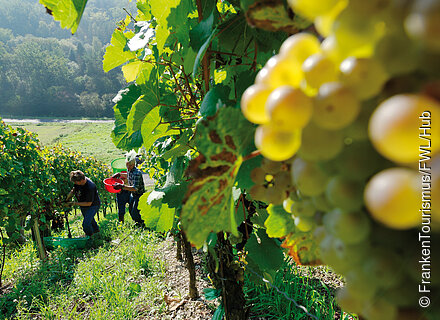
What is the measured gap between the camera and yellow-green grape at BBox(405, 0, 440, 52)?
195 millimetres

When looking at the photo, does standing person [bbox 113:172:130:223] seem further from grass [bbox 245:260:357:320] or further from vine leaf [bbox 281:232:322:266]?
vine leaf [bbox 281:232:322:266]

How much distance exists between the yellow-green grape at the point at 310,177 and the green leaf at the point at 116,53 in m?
1.37

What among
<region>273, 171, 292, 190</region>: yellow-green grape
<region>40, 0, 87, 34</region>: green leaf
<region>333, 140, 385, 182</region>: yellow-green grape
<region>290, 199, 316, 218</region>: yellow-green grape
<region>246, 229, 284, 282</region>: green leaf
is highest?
<region>40, 0, 87, 34</region>: green leaf

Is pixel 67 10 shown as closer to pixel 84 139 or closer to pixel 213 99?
pixel 213 99

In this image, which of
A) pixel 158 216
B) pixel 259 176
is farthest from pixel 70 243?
pixel 259 176

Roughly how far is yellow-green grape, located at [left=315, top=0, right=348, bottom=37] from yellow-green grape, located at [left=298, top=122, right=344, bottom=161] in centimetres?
9

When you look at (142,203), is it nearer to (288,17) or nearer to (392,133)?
(288,17)

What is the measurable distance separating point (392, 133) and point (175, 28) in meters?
0.96

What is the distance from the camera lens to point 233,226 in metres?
0.48

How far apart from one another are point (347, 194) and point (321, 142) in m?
0.06

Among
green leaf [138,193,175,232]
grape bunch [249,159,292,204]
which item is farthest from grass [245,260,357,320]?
grape bunch [249,159,292,204]

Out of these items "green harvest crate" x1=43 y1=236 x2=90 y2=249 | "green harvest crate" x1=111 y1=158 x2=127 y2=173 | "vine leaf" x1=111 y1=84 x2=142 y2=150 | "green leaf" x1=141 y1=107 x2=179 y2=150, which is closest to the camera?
"green leaf" x1=141 y1=107 x2=179 y2=150

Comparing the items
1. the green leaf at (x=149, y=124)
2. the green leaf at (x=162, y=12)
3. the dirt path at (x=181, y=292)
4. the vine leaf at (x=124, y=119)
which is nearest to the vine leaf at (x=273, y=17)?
the green leaf at (x=162, y=12)

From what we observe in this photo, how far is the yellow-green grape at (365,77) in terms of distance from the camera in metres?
0.25
